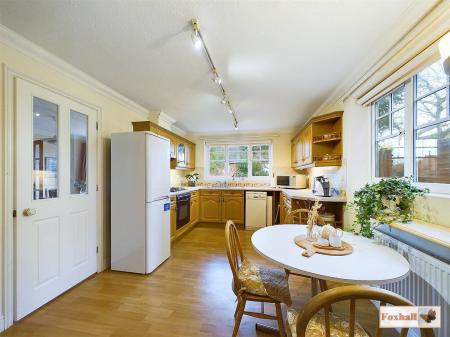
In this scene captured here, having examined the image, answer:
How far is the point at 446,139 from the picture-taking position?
4.67 feet

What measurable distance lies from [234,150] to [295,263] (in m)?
4.45

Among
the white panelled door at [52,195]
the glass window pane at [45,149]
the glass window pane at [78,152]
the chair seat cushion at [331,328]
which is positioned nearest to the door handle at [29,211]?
the white panelled door at [52,195]

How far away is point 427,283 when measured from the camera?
4.23 ft

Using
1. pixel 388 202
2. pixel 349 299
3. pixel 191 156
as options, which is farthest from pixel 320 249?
pixel 191 156

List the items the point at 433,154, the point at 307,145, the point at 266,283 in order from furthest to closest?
the point at 307,145 → the point at 433,154 → the point at 266,283

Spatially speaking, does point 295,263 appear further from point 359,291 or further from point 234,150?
point 234,150

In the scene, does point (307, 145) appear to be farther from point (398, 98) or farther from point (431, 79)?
point (431, 79)

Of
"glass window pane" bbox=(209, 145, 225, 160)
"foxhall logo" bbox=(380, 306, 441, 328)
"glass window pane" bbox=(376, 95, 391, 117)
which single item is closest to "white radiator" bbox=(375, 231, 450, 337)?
"foxhall logo" bbox=(380, 306, 441, 328)

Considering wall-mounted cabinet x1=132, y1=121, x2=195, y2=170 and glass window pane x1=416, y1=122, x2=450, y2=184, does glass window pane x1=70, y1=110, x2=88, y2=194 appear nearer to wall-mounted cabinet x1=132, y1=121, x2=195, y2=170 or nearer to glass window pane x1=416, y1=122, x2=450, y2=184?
wall-mounted cabinet x1=132, y1=121, x2=195, y2=170

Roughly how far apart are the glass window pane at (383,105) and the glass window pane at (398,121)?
0.45ft

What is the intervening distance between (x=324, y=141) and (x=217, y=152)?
306 cm

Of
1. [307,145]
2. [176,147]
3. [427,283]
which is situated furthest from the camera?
[176,147]

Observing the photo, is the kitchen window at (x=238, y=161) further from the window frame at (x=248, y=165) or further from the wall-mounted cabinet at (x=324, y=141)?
the wall-mounted cabinet at (x=324, y=141)

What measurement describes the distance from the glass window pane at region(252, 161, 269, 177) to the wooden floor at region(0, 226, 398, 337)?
3.01 meters
